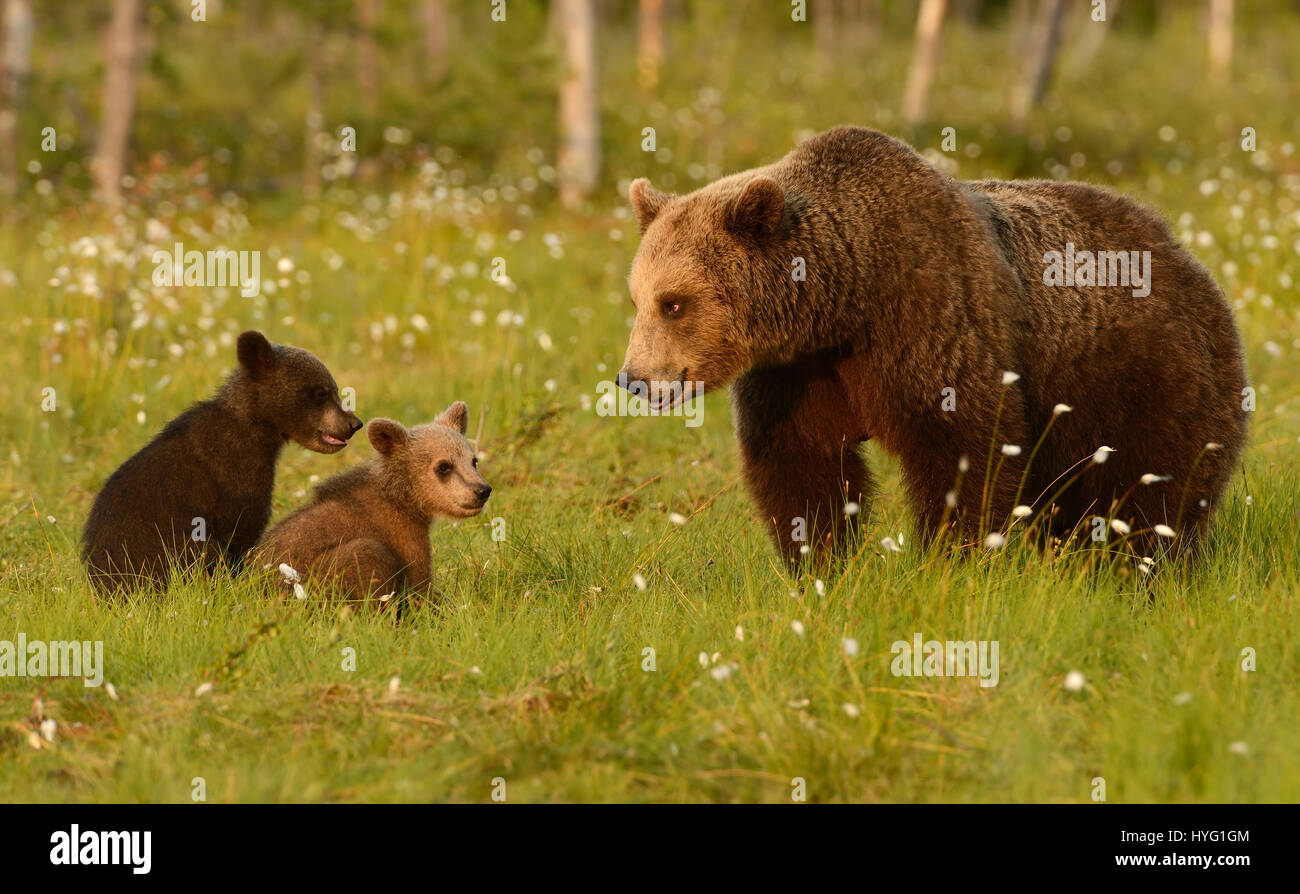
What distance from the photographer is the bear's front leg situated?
6172mm

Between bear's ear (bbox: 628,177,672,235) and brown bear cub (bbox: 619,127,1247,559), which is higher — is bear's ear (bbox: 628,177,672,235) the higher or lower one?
the higher one

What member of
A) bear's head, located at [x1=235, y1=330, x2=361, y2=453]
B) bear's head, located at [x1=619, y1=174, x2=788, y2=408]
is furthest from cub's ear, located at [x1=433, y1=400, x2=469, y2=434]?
bear's head, located at [x1=619, y1=174, x2=788, y2=408]

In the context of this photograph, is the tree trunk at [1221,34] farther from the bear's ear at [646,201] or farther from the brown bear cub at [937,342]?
the bear's ear at [646,201]

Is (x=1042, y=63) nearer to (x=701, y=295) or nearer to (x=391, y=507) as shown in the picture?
(x=701, y=295)

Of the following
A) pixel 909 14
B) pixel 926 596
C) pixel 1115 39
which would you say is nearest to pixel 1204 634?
pixel 926 596

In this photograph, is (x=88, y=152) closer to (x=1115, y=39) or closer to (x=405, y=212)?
(x=405, y=212)

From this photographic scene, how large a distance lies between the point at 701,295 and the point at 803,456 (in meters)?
0.83

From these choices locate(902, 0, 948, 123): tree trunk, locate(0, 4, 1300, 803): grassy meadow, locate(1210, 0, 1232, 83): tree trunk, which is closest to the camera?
locate(0, 4, 1300, 803): grassy meadow

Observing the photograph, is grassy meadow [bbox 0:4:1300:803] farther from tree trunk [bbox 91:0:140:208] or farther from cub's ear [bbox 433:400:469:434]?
tree trunk [bbox 91:0:140:208]

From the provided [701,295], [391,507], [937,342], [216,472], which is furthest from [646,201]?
[216,472]

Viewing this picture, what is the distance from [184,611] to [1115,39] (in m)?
41.8

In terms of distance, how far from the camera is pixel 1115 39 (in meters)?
42.6

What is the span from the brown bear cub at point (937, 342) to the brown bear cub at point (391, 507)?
955 millimetres

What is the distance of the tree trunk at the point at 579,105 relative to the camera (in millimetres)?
16672
